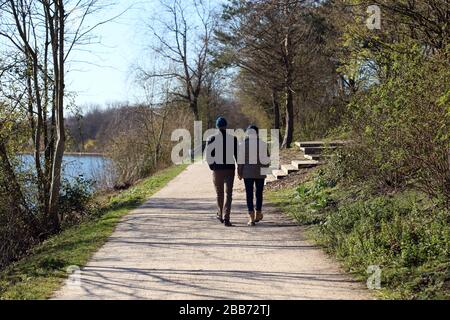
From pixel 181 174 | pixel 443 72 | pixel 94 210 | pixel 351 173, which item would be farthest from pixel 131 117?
pixel 443 72

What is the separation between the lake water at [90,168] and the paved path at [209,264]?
213 inches

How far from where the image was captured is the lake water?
1659cm

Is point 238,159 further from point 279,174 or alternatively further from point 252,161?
point 279,174

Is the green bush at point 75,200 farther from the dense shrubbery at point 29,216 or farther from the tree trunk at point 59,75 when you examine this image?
the tree trunk at point 59,75

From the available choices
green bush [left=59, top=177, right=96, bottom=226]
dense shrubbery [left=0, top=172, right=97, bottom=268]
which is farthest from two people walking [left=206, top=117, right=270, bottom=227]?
green bush [left=59, top=177, right=96, bottom=226]

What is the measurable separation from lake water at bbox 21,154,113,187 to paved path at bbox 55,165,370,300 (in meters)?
5.42

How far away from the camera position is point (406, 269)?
259 inches

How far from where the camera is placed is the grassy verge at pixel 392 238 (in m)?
6.16

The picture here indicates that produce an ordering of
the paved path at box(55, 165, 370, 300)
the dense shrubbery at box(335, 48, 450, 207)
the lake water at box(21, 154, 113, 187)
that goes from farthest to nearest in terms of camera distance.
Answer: the lake water at box(21, 154, 113, 187)
the dense shrubbery at box(335, 48, 450, 207)
the paved path at box(55, 165, 370, 300)

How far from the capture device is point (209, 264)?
748cm

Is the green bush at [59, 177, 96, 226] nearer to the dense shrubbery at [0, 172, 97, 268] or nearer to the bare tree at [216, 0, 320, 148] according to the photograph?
the dense shrubbery at [0, 172, 97, 268]

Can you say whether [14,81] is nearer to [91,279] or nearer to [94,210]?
[94,210]

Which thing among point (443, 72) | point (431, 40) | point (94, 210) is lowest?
point (94, 210)
